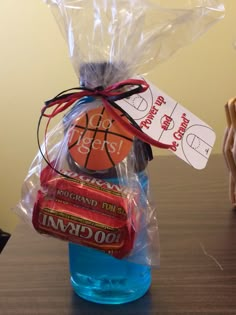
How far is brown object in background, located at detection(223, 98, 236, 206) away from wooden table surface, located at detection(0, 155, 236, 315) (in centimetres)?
3

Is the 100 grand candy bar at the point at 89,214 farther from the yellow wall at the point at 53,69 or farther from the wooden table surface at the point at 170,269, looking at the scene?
the yellow wall at the point at 53,69

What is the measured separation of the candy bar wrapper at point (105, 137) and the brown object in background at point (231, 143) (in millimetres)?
174

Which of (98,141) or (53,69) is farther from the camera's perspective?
(53,69)

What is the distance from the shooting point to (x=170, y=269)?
522mm

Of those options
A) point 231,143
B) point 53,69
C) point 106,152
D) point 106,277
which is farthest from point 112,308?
point 53,69

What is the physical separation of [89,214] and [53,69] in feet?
4.02

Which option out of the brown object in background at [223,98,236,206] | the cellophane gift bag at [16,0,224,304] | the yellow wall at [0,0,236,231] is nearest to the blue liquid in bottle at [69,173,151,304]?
the cellophane gift bag at [16,0,224,304]

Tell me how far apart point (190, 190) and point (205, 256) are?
0.23 metres

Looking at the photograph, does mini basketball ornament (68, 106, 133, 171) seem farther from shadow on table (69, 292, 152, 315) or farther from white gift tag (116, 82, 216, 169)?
shadow on table (69, 292, 152, 315)

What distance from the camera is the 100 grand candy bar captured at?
425mm

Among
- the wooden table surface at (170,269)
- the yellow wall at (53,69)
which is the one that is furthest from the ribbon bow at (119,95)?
the yellow wall at (53,69)

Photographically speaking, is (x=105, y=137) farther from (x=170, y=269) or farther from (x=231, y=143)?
(x=231, y=143)

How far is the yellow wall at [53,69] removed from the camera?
5.07ft

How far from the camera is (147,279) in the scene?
0.49 meters
